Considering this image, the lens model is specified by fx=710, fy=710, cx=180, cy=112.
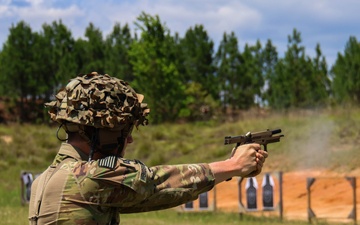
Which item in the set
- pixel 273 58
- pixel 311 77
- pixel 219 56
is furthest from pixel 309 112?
pixel 273 58

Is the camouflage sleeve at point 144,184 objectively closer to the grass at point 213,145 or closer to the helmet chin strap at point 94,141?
the helmet chin strap at point 94,141

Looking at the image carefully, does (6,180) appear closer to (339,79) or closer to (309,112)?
(309,112)

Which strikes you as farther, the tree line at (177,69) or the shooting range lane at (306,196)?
the tree line at (177,69)

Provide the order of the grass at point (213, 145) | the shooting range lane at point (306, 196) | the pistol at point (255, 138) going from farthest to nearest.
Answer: the grass at point (213, 145) → the shooting range lane at point (306, 196) → the pistol at point (255, 138)

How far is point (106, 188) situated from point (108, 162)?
11cm

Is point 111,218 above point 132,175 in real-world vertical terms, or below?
below

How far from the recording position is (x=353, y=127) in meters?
28.3

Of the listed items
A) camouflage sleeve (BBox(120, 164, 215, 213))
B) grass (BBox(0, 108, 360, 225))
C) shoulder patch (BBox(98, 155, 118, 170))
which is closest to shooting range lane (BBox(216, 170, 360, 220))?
grass (BBox(0, 108, 360, 225))

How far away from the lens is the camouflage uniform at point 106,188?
303 cm

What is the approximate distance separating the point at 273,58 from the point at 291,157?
111ft

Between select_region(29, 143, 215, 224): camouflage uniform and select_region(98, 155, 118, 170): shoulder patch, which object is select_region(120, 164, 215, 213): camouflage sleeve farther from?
select_region(98, 155, 118, 170): shoulder patch

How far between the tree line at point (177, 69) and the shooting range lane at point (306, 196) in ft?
51.5

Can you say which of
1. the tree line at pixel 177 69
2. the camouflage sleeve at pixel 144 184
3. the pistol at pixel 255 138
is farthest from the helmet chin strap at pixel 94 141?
the tree line at pixel 177 69

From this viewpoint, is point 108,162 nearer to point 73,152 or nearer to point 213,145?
point 73,152
